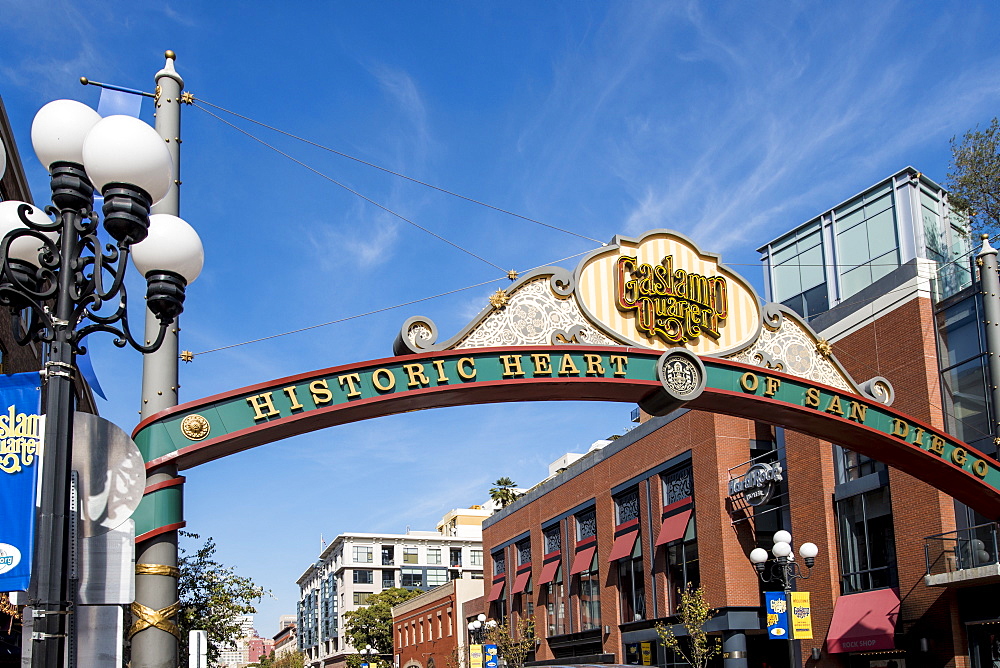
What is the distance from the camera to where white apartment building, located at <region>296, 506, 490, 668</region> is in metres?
118

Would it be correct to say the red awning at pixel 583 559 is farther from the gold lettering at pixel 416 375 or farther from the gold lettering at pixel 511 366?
the gold lettering at pixel 416 375

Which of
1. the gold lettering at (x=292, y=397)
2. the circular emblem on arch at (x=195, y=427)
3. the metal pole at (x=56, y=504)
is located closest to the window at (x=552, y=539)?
the gold lettering at (x=292, y=397)

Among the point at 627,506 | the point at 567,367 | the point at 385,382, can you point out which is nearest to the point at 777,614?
the point at 567,367

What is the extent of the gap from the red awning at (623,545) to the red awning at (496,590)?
15954mm

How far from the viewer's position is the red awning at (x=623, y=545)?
1467 inches

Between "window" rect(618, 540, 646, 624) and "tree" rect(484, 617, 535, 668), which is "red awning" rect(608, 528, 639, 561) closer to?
"window" rect(618, 540, 646, 624)

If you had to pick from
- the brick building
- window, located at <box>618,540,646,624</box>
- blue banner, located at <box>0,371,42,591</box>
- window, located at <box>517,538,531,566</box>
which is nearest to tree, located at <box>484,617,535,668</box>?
the brick building

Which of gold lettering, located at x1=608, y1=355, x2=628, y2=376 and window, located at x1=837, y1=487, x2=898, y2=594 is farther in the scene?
window, located at x1=837, y1=487, x2=898, y2=594

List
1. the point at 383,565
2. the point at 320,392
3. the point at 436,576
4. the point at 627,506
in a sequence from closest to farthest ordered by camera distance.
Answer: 1. the point at 320,392
2. the point at 627,506
3. the point at 383,565
4. the point at 436,576

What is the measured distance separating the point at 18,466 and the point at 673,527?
96.5 feet

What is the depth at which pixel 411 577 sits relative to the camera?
121 meters

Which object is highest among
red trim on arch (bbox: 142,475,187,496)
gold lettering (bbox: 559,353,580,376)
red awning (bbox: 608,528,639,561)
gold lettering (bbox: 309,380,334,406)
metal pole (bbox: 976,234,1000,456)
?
metal pole (bbox: 976,234,1000,456)

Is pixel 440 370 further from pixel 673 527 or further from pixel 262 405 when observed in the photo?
pixel 673 527

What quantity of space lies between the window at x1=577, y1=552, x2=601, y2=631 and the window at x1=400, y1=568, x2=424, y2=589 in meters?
81.0
